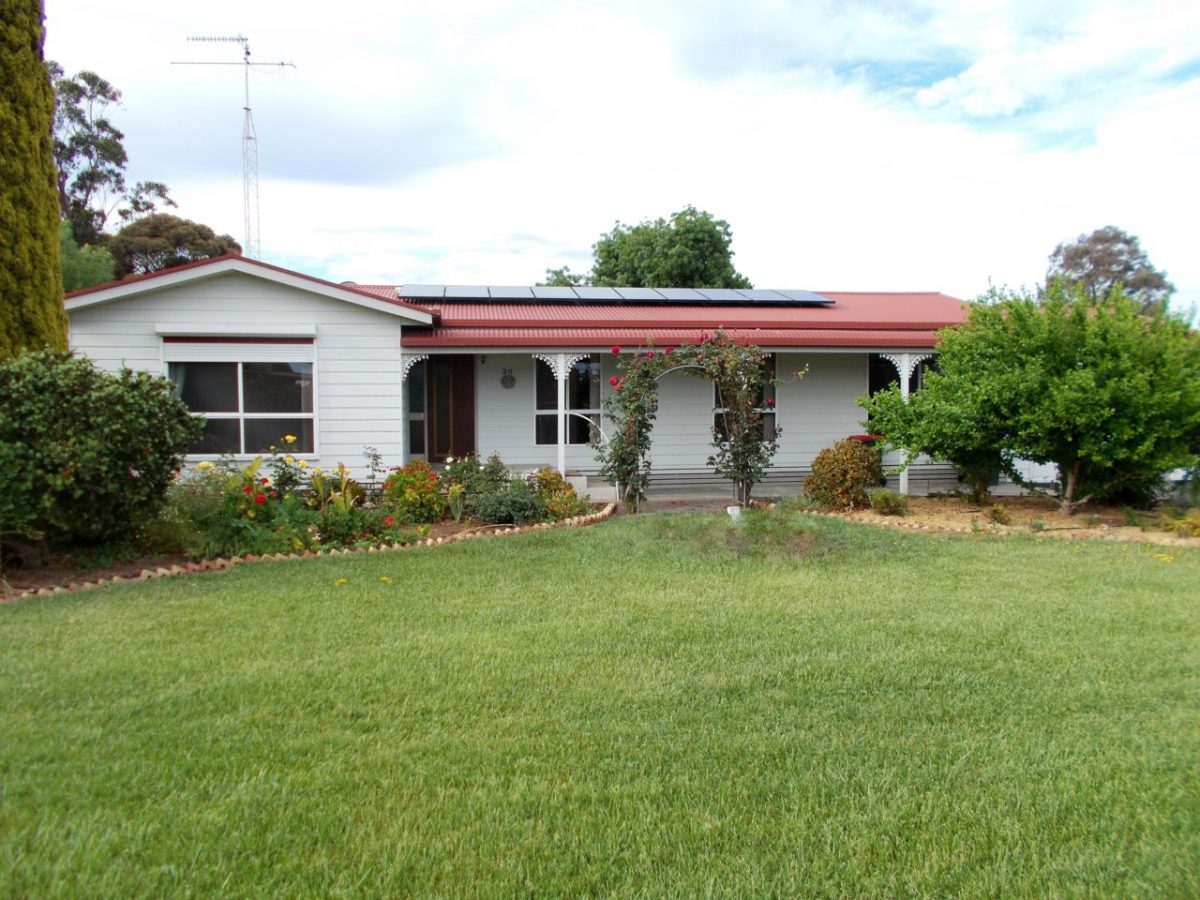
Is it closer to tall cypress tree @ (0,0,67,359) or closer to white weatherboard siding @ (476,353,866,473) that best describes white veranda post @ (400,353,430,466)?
white weatherboard siding @ (476,353,866,473)

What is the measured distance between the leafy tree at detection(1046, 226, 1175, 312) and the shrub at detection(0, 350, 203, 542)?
4183 centimetres

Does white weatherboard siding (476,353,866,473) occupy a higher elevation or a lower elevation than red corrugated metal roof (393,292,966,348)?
lower

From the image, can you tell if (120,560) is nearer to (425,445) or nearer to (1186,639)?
(425,445)

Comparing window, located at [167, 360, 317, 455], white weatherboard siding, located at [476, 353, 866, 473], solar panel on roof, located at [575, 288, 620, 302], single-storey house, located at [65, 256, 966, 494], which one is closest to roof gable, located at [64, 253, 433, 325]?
single-storey house, located at [65, 256, 966, 494]

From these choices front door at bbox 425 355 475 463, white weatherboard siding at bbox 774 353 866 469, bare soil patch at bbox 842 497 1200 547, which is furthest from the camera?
white weatherboard siding at bbox 774 353 866 469

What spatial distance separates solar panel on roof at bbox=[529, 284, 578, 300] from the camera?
17036 millimetres

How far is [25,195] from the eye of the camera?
9.47 meters

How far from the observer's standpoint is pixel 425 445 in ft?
49.8

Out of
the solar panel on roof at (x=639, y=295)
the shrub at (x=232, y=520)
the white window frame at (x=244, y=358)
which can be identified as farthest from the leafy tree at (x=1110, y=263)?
the shrub at (x=232, y=520)

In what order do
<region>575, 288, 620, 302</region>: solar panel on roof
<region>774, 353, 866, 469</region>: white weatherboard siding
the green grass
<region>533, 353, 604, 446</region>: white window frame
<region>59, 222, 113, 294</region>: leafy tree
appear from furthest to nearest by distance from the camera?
<region>59, 222, 113, 294</region>: leafy tree
<region>575, 288, 620, 302</region>: solar panel on roof
<region>774, 353, 866, 469</region>: white weatherboard siding
<region>533, 353, 604, 446</region>: white window frame
the green grass

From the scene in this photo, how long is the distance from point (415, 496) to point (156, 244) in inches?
1230

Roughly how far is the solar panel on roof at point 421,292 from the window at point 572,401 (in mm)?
2559

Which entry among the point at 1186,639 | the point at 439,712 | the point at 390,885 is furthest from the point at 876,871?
the point at 1186,639

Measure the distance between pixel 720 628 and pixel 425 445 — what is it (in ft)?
31.9
